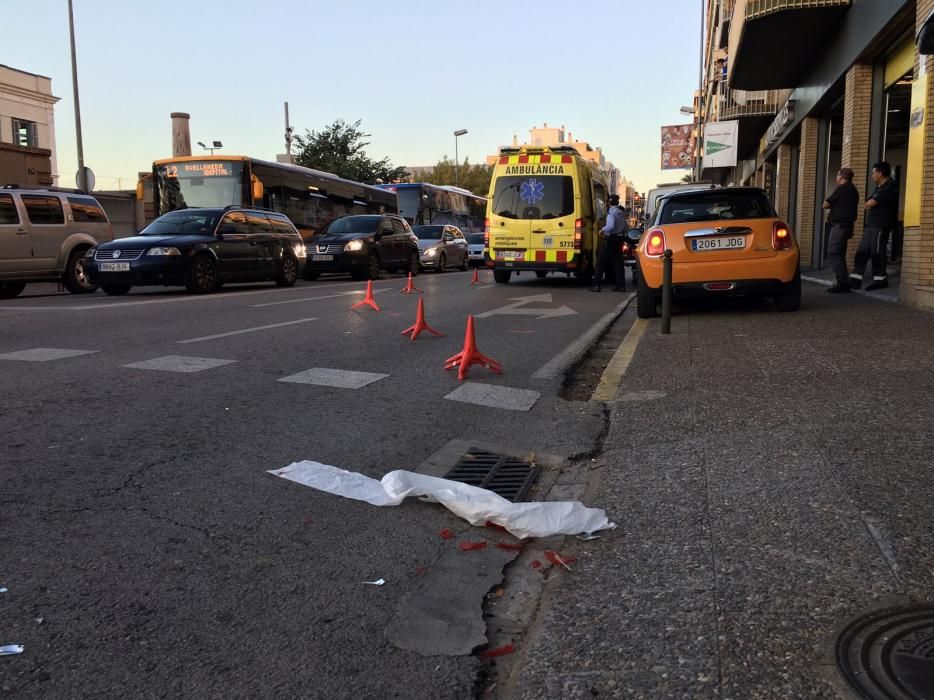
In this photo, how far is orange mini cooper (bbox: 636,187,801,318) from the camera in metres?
9.34

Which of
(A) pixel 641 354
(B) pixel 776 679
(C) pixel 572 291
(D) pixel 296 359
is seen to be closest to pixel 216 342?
(D) pixel 296 359

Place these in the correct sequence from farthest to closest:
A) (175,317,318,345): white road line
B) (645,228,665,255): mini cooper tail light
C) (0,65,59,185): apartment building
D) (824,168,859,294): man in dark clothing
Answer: (0,65,59,185): apartment building → (824,168,859,294): man in dark clothing → (645,228,665,255): mini cooper tail light → (175,317,318,345): white road line

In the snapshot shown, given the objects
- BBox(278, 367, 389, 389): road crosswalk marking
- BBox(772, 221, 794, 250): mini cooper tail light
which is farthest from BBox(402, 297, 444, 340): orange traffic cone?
BBox(772, 221, 794, 250): mini cooper tail light

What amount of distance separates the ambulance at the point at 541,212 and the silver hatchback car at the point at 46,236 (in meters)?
8.15

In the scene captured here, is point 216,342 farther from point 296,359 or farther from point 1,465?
point 1,465

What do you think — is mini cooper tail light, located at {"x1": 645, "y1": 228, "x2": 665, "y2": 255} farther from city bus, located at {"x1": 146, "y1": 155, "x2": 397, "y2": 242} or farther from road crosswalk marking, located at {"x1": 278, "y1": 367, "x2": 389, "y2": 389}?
city bus, located at {"x1": 146, "y1": 155, "x2": 397, "y2": 242}

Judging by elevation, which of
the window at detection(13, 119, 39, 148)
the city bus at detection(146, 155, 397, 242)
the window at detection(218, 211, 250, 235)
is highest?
the window at detection(13, 119, 39, 148)

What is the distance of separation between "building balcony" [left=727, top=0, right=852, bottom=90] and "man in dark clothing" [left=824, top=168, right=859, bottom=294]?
203 inches

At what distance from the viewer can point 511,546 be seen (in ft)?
10.1

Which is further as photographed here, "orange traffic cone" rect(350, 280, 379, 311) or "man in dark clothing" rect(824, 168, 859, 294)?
"orange traffic cone" rect(350, 280, 379, 311)

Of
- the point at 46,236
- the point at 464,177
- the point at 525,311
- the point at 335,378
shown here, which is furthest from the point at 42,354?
the point at 464,177

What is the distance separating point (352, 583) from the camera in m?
2.73

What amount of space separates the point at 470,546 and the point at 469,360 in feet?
12.0

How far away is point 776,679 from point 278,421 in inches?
139
